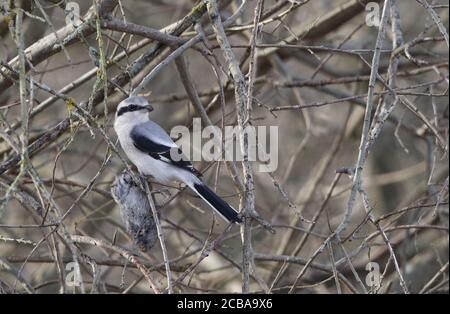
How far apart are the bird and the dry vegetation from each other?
16 centimetres

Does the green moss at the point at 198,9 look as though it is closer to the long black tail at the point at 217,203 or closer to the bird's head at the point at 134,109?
the bird's head at the point at 134,109

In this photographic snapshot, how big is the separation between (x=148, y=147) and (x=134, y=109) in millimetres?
311

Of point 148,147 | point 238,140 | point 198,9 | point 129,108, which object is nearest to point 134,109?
point 129,108

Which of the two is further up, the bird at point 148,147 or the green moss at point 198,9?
the green moss at point 198,9

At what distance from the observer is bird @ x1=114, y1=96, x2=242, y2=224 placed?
4219 mm

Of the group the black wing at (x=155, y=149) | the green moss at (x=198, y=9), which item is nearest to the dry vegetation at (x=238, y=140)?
the green moss at (x=198, y=9)

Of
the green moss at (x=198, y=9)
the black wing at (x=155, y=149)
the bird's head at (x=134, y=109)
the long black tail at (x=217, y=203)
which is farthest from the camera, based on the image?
the black wing at (x=155, y=149)

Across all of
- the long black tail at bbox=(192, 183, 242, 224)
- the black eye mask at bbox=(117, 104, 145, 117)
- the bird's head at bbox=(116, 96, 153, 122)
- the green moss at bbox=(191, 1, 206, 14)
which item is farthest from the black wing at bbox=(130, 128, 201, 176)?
the green moss at bbox=(191, 1, 206, 14)

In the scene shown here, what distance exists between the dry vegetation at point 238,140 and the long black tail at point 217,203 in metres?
0.11

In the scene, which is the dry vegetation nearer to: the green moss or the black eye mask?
the green moss

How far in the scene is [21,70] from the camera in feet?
7.78

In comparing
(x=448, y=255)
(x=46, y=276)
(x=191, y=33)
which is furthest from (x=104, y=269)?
(x=448, y=255)

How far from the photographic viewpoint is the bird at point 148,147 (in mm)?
4219
